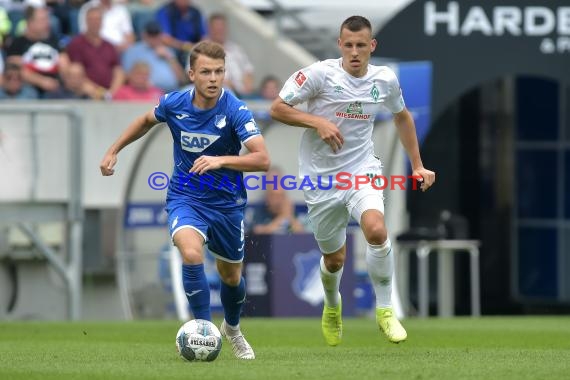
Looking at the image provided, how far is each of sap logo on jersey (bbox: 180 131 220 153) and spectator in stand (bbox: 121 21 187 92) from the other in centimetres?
1067

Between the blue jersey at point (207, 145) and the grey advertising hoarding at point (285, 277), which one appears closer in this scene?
the blue jersey at point (207, 145)

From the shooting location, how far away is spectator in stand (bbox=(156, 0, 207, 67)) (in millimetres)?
21375

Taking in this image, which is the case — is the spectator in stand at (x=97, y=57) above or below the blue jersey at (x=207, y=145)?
above

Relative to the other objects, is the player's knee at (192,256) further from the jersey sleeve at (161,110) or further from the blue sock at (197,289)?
the jersey sleeve at (161,110)

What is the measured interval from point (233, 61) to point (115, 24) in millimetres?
1731

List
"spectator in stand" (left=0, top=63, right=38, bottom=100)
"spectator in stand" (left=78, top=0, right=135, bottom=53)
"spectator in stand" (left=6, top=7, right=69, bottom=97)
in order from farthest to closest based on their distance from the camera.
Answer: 1. "spectator in stand" (left=78, top=0, right=135, bottom=53)
2. "spectator in stand" (left=6, top=7, right=69, bottom=97)
3. "spectator in stand" (left=0, top=63, right=38, bottom=100)

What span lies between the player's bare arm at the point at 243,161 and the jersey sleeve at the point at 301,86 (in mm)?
1098

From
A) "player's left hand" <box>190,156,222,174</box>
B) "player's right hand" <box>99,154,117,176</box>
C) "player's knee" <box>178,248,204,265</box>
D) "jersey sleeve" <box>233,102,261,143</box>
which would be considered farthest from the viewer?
"player's right hand" <box>99,154,117,176</box>

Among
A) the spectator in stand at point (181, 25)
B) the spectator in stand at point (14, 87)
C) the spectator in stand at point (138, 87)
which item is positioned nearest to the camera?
the spectator in stand at point (14, 87)

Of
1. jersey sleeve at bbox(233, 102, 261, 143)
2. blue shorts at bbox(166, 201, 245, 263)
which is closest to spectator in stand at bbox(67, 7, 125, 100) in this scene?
blue shorts at bbox(166, 201, 245, 263)

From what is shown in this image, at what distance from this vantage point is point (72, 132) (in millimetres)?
18203

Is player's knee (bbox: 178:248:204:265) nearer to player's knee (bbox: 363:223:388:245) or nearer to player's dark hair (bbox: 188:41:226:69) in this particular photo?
player's dark hair (bbox: 188:41:226:69)

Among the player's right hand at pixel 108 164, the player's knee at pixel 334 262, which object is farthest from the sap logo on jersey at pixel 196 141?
the player's knee at pixel 334 262

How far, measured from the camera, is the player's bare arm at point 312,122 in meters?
10.6
